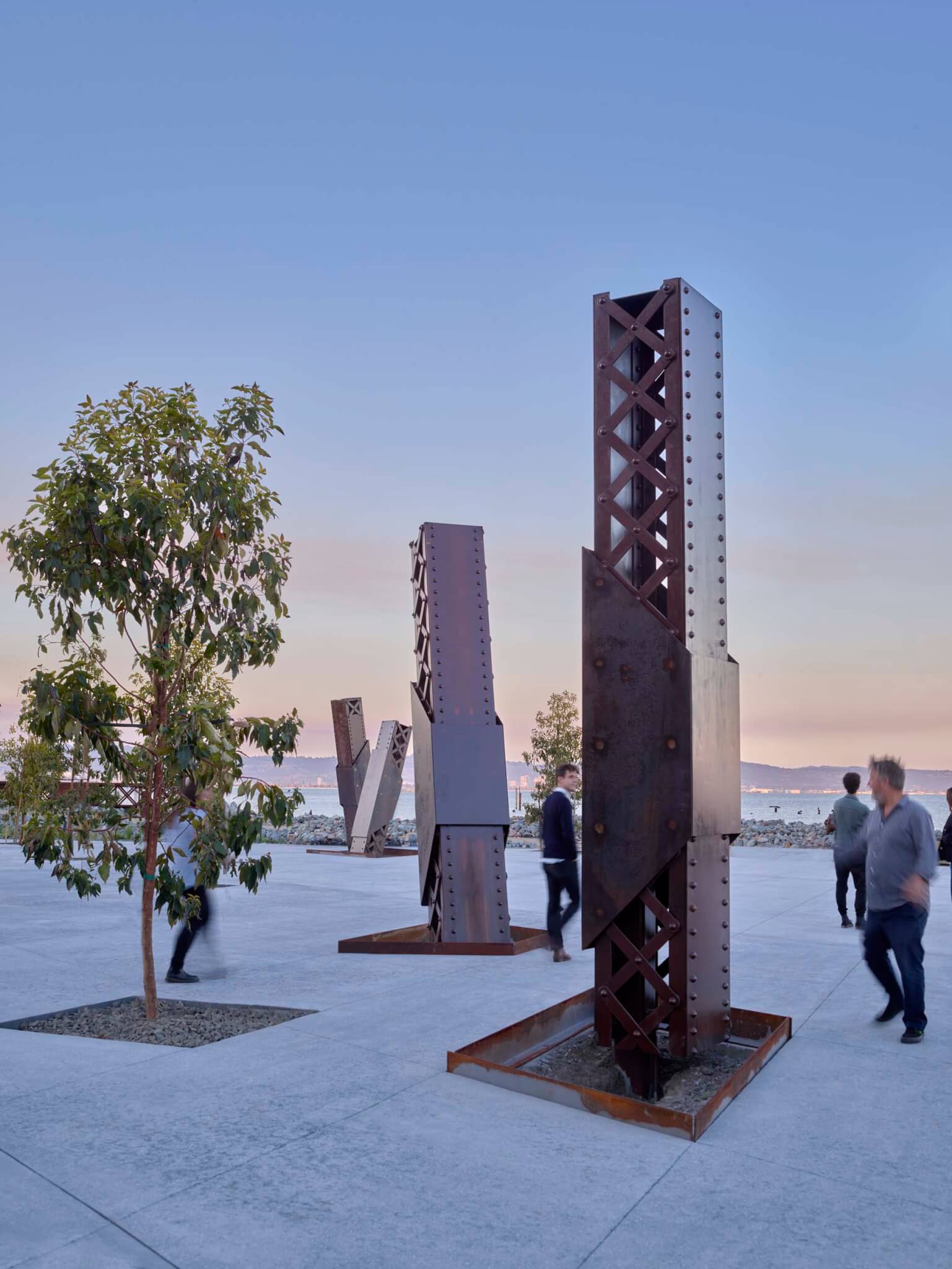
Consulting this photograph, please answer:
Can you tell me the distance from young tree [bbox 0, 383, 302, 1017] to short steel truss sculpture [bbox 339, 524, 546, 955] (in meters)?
3.11

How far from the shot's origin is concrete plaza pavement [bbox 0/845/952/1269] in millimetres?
3225

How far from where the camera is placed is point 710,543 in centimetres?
538

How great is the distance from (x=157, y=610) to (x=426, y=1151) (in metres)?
3.41

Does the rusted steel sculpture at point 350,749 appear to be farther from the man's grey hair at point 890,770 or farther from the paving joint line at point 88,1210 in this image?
the paving joint line at point 88,1210

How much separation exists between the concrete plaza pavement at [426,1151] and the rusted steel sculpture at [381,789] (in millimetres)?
14120

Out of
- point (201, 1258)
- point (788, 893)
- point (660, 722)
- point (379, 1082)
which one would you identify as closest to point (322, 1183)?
point (201, 1258)

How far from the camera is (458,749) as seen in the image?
9352 millimetres

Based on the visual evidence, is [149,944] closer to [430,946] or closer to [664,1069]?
[430,946]

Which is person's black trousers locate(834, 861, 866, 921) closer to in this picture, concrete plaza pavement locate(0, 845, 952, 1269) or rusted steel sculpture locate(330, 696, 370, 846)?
concrete plaza pavement locate(0, 845, 952, 1269)

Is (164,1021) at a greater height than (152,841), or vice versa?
(152,841)

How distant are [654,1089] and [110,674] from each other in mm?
4005

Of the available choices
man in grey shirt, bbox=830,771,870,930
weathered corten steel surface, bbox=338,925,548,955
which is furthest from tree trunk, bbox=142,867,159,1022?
man in grey shirt, bbox=830,771,870,930

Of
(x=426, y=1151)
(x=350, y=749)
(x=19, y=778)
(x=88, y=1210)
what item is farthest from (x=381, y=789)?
(x=88, y=1210)

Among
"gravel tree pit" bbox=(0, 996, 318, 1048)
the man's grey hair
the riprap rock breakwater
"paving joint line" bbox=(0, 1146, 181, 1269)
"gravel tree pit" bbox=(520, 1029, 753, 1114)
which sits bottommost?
the riprap rock breakwater
